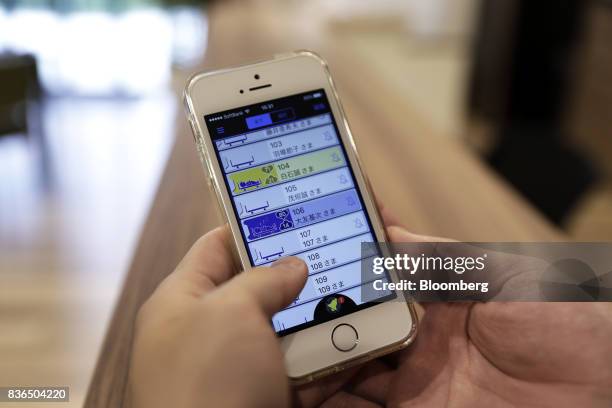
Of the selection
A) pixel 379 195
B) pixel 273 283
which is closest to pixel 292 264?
pixel 273 283

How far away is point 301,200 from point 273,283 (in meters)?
0.14

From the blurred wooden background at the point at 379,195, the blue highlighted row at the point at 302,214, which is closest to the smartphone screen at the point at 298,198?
the blue highlighted row at the point at 302,214

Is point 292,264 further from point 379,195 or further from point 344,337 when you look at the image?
point 379,195

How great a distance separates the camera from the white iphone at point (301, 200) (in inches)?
21.8

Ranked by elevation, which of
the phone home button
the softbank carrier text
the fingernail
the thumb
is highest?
the fingernail

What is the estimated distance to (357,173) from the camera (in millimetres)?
616

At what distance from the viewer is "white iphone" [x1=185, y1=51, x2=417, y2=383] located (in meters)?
0.55

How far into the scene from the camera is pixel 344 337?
1.84 feet

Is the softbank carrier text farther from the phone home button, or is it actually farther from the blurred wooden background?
the blurred wooden background

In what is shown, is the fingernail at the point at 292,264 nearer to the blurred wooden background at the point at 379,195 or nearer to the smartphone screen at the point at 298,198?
the smartphone screen at the point at 298,198

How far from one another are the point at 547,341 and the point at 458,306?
87 mm

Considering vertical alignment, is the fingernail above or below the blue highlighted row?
below

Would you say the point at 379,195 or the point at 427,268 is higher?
the point at 379,195

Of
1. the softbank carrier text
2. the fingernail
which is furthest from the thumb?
the softbank carrier text
